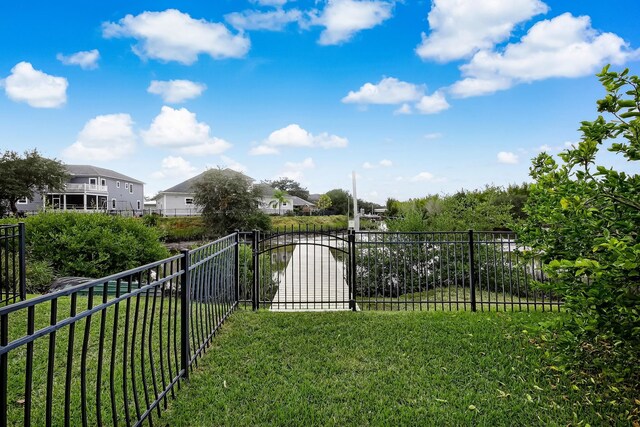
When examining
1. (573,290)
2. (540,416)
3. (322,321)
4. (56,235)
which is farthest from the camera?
(56,235)

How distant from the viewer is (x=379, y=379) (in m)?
3.44

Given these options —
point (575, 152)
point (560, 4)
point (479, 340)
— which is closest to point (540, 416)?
point (479, 340)

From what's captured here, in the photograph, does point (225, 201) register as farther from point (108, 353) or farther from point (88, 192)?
point (88, 192)

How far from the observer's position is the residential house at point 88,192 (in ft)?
133

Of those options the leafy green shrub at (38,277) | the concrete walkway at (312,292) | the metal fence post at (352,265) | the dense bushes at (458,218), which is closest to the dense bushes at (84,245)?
the leafy green shrub at (38,277)

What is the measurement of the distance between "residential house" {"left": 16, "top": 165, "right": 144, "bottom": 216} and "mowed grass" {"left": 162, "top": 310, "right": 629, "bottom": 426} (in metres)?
38.6

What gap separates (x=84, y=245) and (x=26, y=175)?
3577 centimetres

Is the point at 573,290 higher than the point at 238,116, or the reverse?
the point at 238,116

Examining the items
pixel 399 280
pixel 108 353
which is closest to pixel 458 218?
pixel 399 280

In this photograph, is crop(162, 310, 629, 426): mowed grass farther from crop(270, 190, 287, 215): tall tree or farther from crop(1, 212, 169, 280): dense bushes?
crop(270, 190, 287, 215): tall tree

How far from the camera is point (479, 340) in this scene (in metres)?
4.44

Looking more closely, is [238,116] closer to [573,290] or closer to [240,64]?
[240,64]

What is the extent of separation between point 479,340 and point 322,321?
2127mm

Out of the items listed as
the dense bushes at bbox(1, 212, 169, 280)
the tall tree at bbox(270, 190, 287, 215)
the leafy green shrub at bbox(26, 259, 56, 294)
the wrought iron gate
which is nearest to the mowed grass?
the wrought iron gate
